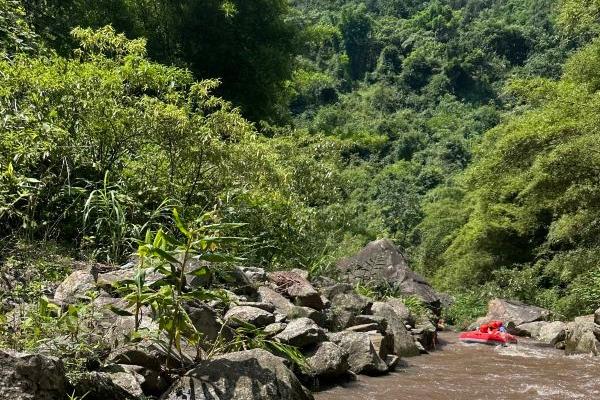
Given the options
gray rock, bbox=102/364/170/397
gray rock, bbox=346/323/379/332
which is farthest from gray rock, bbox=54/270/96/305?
gray rock, bbox=346/323/379/332

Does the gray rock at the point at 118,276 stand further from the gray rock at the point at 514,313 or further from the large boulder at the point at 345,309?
the gray rock at the point at 514,313

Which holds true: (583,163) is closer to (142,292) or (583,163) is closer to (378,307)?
(378,307)

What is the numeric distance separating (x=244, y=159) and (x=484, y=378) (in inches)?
152

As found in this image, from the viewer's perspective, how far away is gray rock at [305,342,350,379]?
585 centimetres

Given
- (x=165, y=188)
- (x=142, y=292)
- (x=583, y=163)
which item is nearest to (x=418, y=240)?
(x=583, y=163)

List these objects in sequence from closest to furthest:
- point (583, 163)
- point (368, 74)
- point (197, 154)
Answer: point (197, 154) < point (583, 163) < point (368, 74)

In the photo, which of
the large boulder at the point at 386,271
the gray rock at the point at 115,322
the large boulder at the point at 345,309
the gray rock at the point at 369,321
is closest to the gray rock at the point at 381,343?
the gray rock at the point at 369,321

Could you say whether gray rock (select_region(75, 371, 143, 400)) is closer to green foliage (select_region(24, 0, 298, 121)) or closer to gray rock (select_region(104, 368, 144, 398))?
gray rock (select_region(104, 368, 144, 398))

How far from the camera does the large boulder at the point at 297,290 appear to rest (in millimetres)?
7098

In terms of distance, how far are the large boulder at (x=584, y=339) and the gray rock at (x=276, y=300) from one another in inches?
197

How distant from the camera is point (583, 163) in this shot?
1354 centimetres

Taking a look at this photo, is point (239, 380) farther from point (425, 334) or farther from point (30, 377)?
point (425, 334)

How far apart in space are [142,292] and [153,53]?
11.3m

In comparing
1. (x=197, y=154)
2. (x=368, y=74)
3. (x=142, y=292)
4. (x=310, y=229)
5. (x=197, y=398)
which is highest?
(x=368, y=74)
